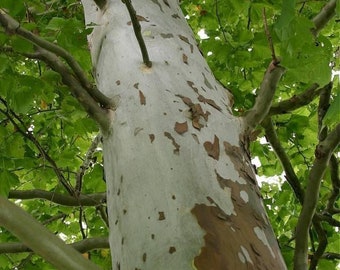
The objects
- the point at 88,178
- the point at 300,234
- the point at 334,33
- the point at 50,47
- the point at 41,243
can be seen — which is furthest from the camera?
the point at 334,33

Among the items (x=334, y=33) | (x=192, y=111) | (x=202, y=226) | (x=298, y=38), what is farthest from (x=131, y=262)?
(x=334, y=33)

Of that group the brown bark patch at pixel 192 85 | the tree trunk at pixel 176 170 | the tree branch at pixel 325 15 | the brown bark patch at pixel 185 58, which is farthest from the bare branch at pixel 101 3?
the tree branch at pixel 325 15

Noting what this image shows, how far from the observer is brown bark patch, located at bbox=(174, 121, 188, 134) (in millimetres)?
1304

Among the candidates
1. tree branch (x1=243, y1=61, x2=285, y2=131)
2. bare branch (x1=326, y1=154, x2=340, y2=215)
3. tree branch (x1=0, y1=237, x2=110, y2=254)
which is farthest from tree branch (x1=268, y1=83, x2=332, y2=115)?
tree branch (x1=0, y1=237, x2=110, y2=254)

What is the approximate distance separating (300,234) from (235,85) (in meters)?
1.95

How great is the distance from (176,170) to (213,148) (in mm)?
142

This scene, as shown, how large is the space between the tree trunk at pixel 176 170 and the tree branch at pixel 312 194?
0.48 m

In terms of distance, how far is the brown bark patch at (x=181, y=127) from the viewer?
1.30 meters

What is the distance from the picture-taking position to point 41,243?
3.24 feet

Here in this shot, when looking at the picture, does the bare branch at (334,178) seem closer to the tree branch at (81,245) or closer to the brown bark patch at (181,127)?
the tree branch at (81,245)

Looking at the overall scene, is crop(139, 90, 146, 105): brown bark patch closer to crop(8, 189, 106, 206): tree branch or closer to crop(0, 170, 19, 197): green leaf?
crop(8, 189, 106, 206): tree branch

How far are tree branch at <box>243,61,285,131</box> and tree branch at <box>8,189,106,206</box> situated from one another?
1.07 m

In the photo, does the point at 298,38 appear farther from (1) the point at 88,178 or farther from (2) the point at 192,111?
(1) the point at 88,178

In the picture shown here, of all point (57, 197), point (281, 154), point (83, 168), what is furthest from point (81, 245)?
point (281, 154)
